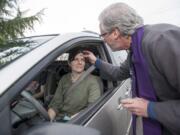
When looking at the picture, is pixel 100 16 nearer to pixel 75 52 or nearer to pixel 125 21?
pixel 125 21

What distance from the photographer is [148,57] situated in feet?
7.70

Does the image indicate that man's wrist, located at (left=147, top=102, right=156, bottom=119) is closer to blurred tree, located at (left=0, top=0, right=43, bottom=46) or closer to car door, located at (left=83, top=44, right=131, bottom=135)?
car door, located at (left=83, top=44, right=131, bottom=135)

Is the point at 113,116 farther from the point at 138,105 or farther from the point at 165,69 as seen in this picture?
the point at 165,69

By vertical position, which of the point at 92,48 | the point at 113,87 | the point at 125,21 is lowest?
the point at 113,87

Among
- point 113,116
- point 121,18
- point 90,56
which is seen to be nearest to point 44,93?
point 90,56

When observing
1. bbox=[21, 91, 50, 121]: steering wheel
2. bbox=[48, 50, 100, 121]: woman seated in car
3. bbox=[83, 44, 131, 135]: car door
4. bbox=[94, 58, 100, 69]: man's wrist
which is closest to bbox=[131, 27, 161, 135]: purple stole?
bbox=[83, 44, 131, 135]: car door

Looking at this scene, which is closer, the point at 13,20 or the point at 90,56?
the point at 90,56

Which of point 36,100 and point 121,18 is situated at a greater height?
point 121,18

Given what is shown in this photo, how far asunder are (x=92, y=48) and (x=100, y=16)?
1.20 meters

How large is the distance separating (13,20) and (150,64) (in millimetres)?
6183

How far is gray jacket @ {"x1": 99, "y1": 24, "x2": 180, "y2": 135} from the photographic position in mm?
2234

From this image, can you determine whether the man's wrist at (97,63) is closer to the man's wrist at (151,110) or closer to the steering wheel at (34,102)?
the man's wrist at (151,110)

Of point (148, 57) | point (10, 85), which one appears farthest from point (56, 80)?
point (10, 85)

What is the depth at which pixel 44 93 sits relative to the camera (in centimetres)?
381
